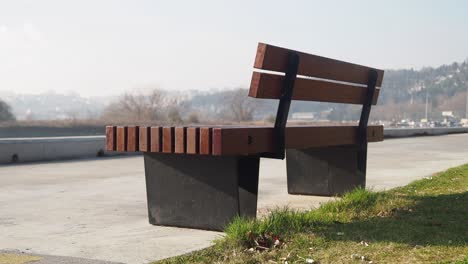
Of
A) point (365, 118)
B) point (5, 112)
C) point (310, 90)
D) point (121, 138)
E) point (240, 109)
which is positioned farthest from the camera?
point (240, 109)

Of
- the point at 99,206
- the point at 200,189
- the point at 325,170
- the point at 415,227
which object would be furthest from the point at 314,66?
the point at 99,206

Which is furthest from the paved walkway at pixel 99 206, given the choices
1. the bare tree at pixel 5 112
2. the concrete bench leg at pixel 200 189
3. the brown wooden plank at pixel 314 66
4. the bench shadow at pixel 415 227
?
the bare tree at pixel 5 112

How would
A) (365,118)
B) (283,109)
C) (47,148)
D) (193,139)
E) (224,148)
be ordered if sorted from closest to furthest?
(224,148) → (193,139) → (283,109) → (365,118) → (47,148)

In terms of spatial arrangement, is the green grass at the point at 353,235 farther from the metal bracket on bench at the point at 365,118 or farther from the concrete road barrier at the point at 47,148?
the concrete road barrier at the point at 47,148

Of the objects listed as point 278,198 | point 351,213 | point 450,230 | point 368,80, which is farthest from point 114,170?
point 450,230

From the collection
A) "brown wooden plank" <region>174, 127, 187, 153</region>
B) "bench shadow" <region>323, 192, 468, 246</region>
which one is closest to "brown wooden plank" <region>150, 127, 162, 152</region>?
"brown wooden plank" <region>174, 127, 187, 153</region>

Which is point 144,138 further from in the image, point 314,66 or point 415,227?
point 415,227

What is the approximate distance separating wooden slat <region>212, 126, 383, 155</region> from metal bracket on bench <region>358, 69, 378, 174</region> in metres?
0.37

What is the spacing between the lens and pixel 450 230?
14.7 feet

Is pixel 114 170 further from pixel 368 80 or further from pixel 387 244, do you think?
pixel 387 244

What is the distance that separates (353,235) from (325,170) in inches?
96.2

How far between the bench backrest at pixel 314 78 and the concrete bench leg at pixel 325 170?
61 centimetres

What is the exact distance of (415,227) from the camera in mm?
4578

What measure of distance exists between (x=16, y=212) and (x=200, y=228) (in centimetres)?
198
